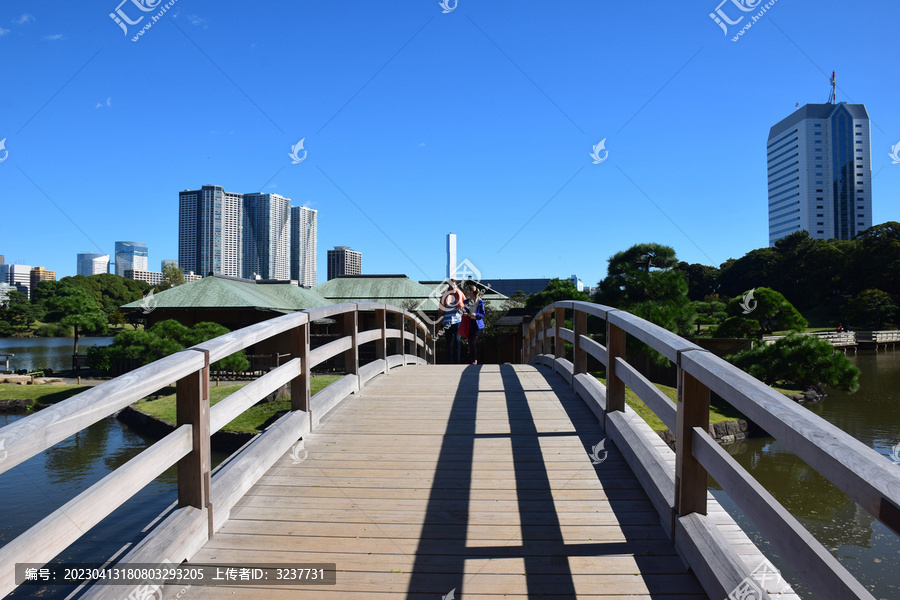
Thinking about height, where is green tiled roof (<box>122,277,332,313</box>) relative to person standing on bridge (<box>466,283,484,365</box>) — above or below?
above

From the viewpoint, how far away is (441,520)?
2709mm

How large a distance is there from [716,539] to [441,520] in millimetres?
1235

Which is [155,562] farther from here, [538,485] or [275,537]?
[538,485]

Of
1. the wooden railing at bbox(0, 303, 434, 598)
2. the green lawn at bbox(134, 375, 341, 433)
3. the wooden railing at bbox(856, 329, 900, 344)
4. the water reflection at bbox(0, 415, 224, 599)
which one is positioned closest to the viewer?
the wooden railing at bbox(0, 303, 434, 598)

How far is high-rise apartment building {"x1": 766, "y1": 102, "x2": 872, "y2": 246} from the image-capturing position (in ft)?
356

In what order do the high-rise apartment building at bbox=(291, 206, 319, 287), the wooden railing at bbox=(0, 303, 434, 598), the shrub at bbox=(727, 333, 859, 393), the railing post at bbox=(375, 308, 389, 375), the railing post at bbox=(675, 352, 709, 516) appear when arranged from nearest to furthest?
the wooden railing at bbox=(0, 303, 434, 598)
the railing post at bbox=(675, 352, 709, 516)
the railing post at bbox=(375, 308, 389, 375)
the shrub at bbox=(727, 333, 859, 393)
the high-rise apartment building at bbox=(291, 206, 319, 287)

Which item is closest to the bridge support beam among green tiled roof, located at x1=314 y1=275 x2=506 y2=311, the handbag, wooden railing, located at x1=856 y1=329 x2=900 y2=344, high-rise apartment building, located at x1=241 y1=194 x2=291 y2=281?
the handbag

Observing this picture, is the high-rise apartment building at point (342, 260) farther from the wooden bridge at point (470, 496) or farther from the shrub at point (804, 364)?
the wooden bridge at point (470, 496)

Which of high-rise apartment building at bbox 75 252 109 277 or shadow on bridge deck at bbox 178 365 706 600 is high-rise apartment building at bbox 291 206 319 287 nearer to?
shadow on bridge deck at bbox 178 365 706 600

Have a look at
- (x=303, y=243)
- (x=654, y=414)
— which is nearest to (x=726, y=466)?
(x=654, y=414)

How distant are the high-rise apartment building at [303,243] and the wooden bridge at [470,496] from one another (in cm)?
5852

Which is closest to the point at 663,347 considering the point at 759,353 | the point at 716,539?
the point at 716,539

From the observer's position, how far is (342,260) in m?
55.7

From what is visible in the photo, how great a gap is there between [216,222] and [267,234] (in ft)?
39.0
